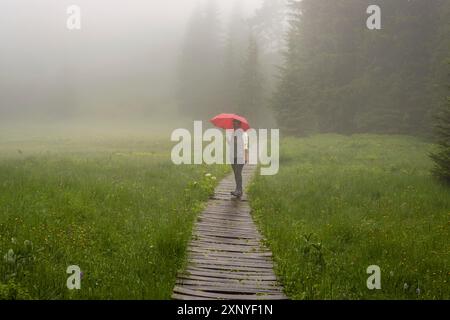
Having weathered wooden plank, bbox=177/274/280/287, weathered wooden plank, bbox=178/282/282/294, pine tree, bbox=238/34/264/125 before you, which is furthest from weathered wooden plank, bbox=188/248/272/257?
pine tree, bbox=238/34/264/125

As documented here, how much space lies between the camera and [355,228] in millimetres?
11078

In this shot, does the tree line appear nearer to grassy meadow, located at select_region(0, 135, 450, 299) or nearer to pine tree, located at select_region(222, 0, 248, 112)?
pine tree, located at select_region(222, 0, 248, 112)

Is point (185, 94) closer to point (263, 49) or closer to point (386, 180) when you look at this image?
point (263, 49)

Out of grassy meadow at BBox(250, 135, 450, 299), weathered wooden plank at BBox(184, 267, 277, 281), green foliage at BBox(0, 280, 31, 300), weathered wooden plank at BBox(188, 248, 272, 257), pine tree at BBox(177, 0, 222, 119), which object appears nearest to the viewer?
green foliage at BBox(0, 280, 31, 300)

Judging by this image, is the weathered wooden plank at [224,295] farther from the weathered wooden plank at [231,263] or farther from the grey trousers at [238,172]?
the grey trousers at [238,172]

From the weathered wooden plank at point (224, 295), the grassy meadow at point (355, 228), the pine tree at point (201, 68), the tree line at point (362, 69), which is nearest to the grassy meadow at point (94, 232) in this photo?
the weathered wooden plank at point (224, 295)

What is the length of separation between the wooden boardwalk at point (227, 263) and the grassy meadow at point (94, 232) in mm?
318

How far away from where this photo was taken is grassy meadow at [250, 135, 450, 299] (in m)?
7.89

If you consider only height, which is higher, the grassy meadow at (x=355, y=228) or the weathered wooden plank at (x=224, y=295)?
the grassy meadow at (x=355, y=228)

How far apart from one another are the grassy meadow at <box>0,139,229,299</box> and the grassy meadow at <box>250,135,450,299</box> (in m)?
2.24

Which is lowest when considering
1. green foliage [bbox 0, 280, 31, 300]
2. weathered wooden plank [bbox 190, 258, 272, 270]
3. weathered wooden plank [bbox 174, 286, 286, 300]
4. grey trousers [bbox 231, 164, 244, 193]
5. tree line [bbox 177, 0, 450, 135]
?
weathered wooden plank [bbox 174, 286, 286, 300]

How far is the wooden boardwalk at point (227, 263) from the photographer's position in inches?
300

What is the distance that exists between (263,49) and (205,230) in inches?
2657

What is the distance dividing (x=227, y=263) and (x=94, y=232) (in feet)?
9.91
